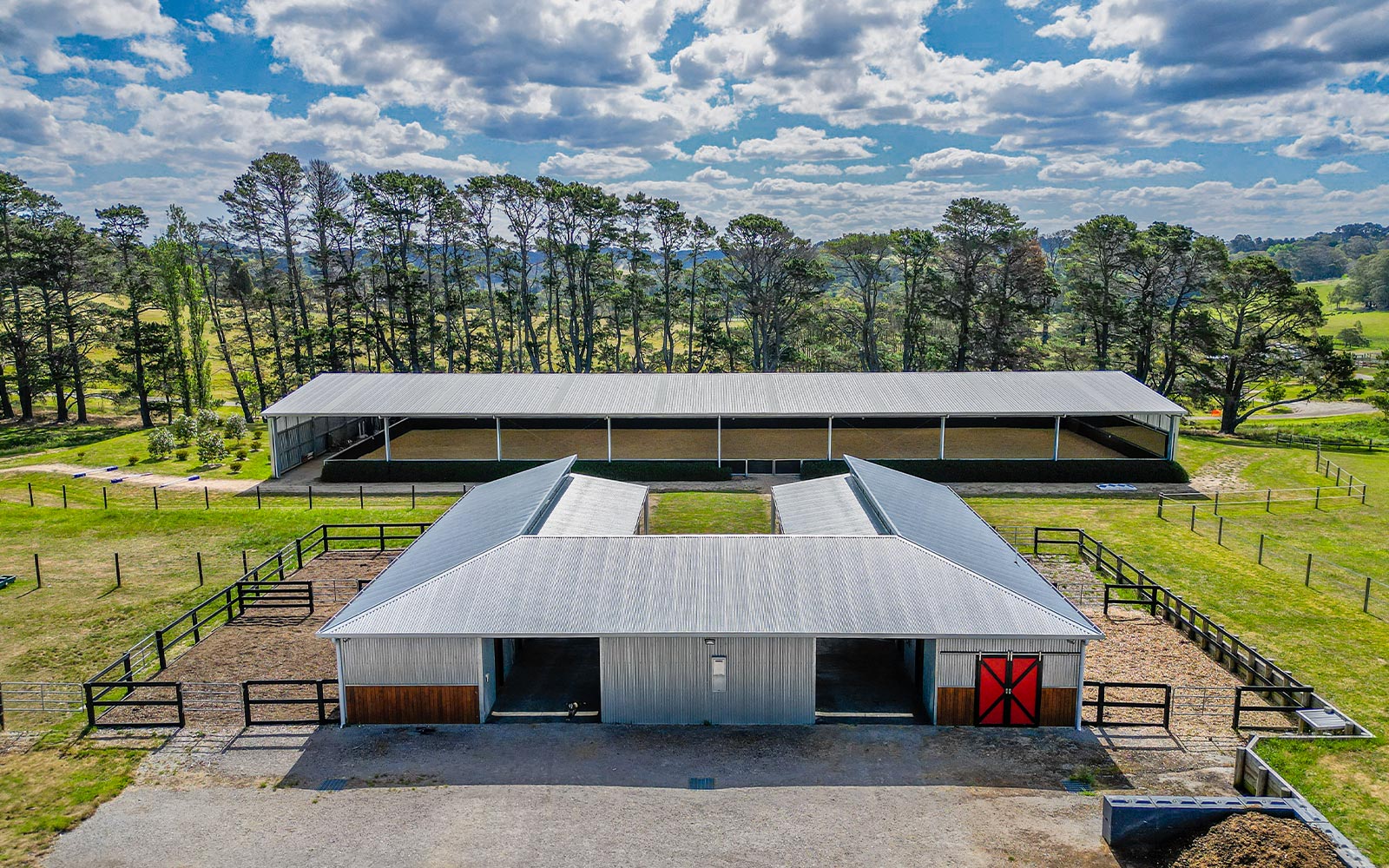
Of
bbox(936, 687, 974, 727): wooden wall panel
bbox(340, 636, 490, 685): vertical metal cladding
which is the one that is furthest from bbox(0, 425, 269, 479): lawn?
bbox(936, 687, 974, 727): wooden wall panel

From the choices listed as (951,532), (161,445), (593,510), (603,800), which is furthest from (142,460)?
(951,532)

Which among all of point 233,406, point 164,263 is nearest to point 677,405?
point 164,263

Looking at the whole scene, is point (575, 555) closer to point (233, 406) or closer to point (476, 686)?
point (476, 686)

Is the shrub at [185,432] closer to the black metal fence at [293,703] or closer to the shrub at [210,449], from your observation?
the shrub at [210,449]

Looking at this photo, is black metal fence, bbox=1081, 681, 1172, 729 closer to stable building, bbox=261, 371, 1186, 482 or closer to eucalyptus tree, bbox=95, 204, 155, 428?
stable building, bbox=261, 371, 1186, 482

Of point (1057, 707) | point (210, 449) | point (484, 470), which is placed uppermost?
point (210, 449)

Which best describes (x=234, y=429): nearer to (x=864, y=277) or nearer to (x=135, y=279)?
(x=135, y=279)
